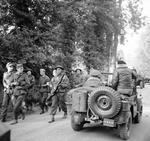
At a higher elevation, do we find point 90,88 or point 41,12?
point 41,12

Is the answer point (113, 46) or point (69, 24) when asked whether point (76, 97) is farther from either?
point (113, 46)

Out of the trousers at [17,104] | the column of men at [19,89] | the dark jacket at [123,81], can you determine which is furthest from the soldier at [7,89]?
the dark jacket at [123,81]

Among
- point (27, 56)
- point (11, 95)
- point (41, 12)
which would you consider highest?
point (41, 12)

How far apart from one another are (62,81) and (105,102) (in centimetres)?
294

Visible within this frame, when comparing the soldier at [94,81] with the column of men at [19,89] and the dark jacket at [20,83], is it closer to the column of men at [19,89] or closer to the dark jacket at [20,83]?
the column of men at [19,89]

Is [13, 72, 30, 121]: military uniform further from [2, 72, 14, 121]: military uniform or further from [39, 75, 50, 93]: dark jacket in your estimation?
[39, 75, 50, 93]: dark jacket

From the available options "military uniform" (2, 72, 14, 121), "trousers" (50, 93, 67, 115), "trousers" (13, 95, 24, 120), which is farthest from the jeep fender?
"military uniform" (2, 72, 14, 121)

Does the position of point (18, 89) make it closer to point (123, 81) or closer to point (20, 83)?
point (20, 83)

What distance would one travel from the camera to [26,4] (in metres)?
11.9

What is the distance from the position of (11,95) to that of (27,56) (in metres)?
2.65

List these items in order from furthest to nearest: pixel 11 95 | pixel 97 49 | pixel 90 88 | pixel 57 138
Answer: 1. pixel 97 49
2. pixel 11 95
3. pixel 90 88
4. pixel 57 138

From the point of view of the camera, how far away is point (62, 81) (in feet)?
29.0

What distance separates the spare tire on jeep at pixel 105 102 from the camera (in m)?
5.95

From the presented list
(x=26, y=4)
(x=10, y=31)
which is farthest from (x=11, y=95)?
(x=26, y=4)
